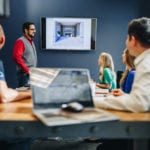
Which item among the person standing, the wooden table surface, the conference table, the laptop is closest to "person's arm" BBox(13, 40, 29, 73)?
the person standing

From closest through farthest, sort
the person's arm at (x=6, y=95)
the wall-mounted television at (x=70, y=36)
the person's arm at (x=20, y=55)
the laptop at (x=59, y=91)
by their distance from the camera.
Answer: the laptop at (x=59, y=91), the person's arm at (x=6, y=95), the person's arm at (x=20, y=55), the wall-mounted television at (x=70, y=36)

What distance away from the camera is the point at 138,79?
4.77 feet

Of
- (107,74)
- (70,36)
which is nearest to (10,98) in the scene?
(107,74)

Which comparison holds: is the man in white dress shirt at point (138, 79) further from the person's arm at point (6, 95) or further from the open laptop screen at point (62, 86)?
the person's arm at point (6, 95)

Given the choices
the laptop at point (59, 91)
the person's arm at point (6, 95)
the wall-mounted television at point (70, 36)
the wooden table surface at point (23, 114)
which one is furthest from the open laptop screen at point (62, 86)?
the wall-mounted television at point (70, 36)

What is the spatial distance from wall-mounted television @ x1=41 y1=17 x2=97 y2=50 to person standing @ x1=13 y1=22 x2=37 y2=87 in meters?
0.63

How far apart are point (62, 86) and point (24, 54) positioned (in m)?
3.66

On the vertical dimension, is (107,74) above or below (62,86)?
below

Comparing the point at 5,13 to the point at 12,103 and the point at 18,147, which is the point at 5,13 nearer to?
the point at 12,103

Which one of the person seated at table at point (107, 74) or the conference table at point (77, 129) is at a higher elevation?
the conference table at point (77, 129)

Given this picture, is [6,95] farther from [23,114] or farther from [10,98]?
[23,114]

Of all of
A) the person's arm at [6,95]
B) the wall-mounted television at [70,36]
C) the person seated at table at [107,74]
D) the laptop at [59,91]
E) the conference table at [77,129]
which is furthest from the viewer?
the wall-mounted television at [70,36]

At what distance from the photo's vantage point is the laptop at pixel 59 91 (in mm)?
1389

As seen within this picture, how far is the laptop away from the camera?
139 cm
